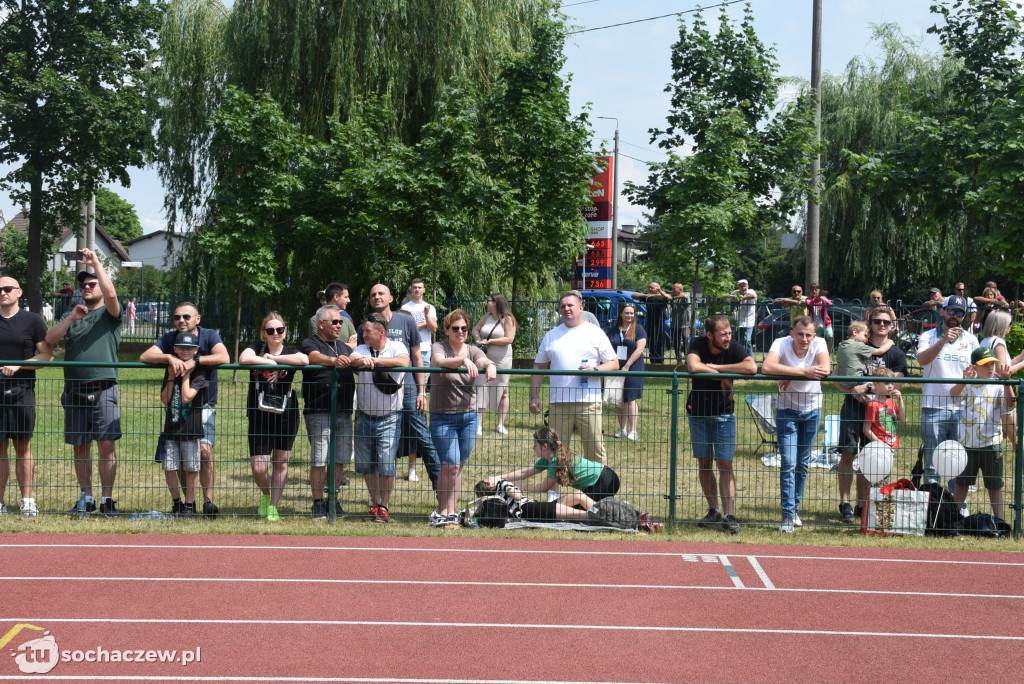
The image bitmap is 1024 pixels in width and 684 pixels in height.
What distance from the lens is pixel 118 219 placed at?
11125cm

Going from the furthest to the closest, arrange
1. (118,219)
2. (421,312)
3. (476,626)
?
(118,219) < (421,312) < (476,626)

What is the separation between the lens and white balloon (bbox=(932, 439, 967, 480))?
890cm

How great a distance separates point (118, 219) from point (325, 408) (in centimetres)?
11072

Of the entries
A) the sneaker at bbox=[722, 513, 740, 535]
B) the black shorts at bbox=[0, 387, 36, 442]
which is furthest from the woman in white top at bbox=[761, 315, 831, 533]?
the black shorts at bbox=[0, 387, 36, 442]

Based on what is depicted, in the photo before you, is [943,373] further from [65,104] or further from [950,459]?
[65,104]

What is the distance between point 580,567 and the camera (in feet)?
24.8

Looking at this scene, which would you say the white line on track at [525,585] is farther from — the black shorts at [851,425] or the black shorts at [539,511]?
the black shorts at [851,425]

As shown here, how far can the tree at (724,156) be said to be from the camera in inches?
781

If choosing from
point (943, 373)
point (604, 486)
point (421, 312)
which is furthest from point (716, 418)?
point (421, 312)

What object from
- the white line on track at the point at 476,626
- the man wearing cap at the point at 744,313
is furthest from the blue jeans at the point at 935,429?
the man wearing cap at the point at 744,313

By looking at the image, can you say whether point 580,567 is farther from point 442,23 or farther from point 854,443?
point 442,23

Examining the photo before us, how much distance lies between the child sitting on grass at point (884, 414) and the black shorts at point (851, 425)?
51 mm

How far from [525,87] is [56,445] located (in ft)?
40.9

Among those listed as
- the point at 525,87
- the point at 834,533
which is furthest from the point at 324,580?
the point at 525,87
